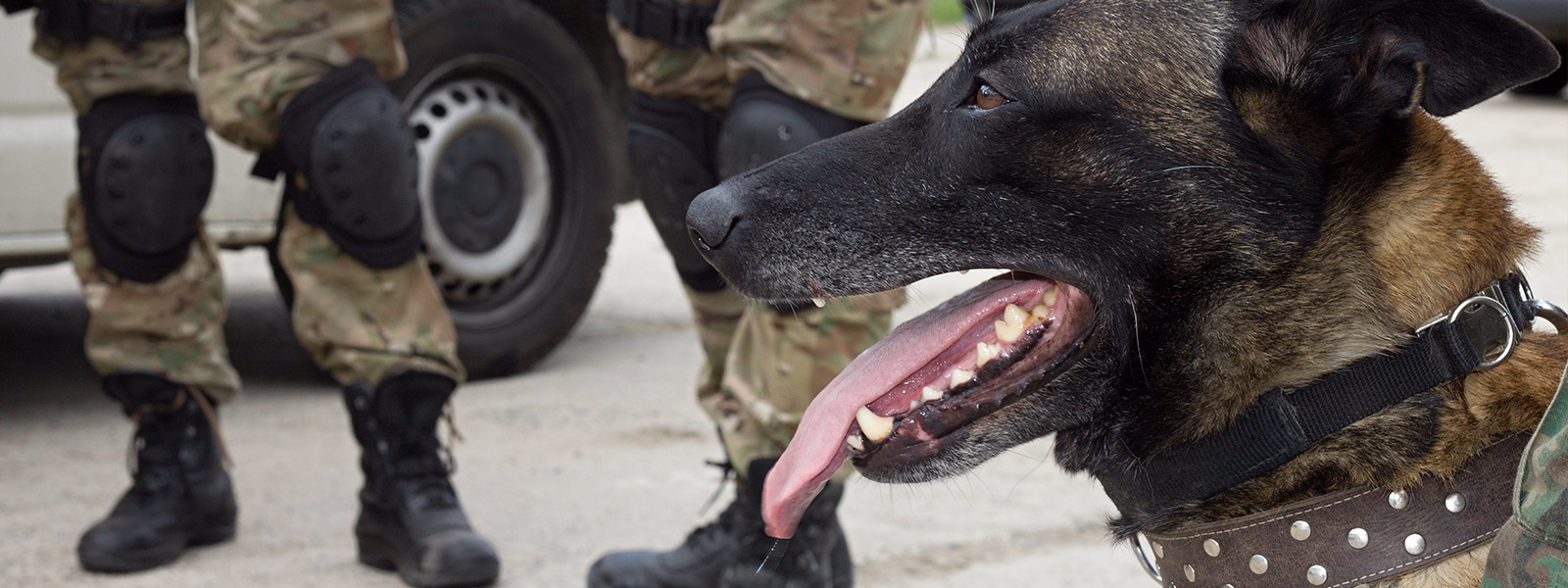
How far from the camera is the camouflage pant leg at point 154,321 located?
9.57 ft

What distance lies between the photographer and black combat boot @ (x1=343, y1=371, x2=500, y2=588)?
272cm

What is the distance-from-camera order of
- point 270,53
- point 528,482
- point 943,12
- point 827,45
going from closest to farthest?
point 827,45
point 270,53
point 528,482
point 943,12

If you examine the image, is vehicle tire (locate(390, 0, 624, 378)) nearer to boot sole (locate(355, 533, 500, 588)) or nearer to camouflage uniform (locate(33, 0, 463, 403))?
camouflage uniform (locate(33, 0, 463, 403))

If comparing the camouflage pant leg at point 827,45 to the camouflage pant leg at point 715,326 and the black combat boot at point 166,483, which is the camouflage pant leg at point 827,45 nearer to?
the camouflage pant leg at point 715,326

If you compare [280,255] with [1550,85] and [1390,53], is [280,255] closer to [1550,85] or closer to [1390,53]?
[1390,53]

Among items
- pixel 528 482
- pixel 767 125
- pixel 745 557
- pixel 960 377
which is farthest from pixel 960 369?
pixel 528 482

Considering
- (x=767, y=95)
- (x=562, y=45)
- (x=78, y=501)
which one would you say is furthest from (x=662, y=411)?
(x=767, y=95)

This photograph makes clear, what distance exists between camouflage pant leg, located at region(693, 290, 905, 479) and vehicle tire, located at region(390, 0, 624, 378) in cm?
165

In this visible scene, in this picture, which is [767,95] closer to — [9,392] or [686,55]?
[686,55]

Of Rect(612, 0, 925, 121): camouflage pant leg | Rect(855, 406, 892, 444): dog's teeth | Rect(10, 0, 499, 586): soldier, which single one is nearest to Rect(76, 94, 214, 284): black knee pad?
Rect(10, 0, 499, 586): soldier

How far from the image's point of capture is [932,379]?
1744 mm

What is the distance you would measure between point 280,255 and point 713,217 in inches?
56.5

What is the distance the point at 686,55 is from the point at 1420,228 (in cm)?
142

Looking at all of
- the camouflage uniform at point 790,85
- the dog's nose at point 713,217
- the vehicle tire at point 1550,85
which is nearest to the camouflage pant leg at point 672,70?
the camouflage uniform at point 790,85
